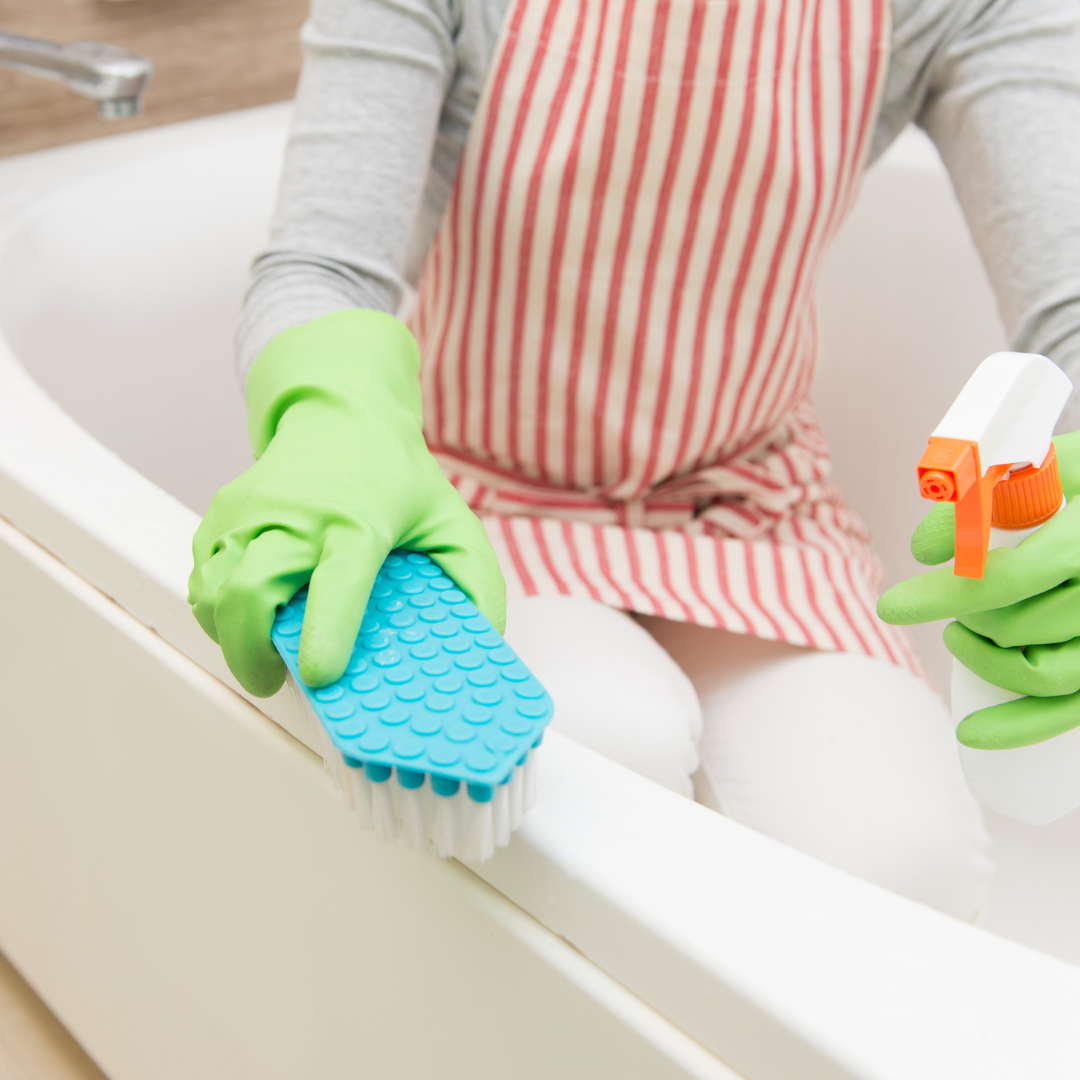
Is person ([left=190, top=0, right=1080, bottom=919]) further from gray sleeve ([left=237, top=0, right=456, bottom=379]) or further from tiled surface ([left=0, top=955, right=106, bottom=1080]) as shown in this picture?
tiled surface ([left=0, top=955, right=106, bottom=1080])

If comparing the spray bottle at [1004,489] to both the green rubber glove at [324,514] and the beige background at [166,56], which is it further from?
the beige background at [166,56]

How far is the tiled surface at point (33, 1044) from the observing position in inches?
29.6

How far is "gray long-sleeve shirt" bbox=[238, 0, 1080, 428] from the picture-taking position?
1.88 feet

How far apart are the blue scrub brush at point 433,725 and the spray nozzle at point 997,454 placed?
128 mm

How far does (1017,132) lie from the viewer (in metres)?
0.61

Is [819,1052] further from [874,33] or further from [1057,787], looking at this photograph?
[874,33]

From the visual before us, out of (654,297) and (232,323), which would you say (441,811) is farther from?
(232,323)

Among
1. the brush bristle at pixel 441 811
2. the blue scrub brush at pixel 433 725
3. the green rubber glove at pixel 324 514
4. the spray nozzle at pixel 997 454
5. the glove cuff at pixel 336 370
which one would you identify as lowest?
the brush bristle at pixel 441 811

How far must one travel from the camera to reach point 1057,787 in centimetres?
40

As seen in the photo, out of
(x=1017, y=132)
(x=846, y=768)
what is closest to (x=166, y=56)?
(x=1017, y=132)

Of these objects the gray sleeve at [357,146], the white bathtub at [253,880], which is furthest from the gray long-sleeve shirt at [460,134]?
the white bathtub at [253,880]

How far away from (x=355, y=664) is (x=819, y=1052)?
6.6 inches

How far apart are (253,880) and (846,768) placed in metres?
0.31

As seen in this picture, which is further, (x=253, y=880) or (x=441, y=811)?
(x=253, y=880)
